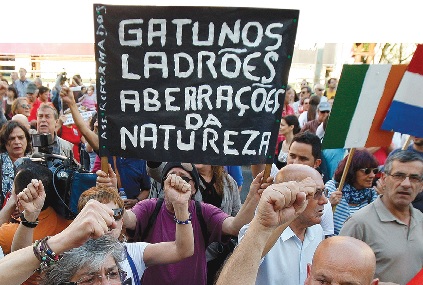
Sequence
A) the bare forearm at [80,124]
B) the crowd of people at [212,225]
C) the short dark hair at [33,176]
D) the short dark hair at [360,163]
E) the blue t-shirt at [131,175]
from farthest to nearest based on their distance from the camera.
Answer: the blue t-shirt at [131,175], the short dark hair at [360,163], the bare forearm at [80,124], the short dark hair at [33,176], the crowd of people at [212,225]

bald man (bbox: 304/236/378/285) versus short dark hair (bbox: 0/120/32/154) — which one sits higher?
bald man (bbox: 304/236/378/285)

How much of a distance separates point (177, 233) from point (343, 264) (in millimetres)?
956

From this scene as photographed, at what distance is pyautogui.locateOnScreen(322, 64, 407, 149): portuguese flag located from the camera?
11.4ft

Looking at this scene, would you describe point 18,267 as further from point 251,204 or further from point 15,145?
point 15,145

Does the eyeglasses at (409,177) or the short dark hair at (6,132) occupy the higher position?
the eyeglasses at (409,177)

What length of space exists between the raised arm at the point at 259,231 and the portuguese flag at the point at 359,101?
2.04 metres

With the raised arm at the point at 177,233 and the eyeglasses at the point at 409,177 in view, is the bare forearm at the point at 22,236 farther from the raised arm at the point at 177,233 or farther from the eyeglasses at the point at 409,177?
the eyeglasses at the point at 409,177

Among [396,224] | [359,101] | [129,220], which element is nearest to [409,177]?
[396,224]

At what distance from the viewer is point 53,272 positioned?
6.17 ft

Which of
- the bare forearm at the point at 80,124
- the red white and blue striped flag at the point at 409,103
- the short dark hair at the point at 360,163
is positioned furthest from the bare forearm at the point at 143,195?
the red white and blue striped flag at the point at 409,103

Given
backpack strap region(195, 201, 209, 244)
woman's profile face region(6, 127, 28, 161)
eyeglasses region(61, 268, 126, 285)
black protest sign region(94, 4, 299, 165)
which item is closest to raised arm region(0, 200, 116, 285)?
eyeglasses region(61, 268, 126, 285)

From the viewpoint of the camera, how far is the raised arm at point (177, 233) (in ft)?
8.18

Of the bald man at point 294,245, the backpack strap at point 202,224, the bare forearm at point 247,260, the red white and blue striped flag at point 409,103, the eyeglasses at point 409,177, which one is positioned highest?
the red white and blue striped flag at point 409,103

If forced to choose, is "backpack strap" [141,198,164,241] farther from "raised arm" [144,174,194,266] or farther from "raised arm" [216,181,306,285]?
"raised arm" [216,181,306,285]
